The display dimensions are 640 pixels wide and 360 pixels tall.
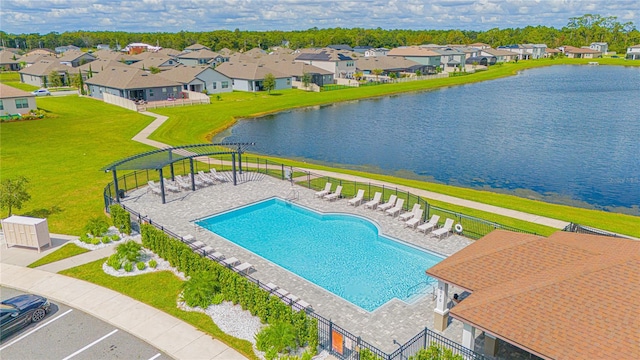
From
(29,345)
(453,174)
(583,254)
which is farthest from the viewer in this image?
(453,174)

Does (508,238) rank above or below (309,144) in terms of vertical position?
above

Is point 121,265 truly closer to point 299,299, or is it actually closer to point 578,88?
point 299,299

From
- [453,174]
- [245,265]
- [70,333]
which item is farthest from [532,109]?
[70,333]

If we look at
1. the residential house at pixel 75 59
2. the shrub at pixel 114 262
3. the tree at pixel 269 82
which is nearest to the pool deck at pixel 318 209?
the shrub at pixel 114 262

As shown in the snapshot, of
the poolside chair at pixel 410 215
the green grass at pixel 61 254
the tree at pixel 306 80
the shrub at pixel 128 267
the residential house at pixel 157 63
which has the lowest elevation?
the green grass at pixel 61 254

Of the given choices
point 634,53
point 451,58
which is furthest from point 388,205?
point 634,53

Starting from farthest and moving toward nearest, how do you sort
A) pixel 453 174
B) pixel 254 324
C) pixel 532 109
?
pixel 532 109
pixel 453 174
pixel 254 324

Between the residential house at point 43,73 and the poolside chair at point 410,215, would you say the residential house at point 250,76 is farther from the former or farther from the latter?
the poolside chair at point 410,215
